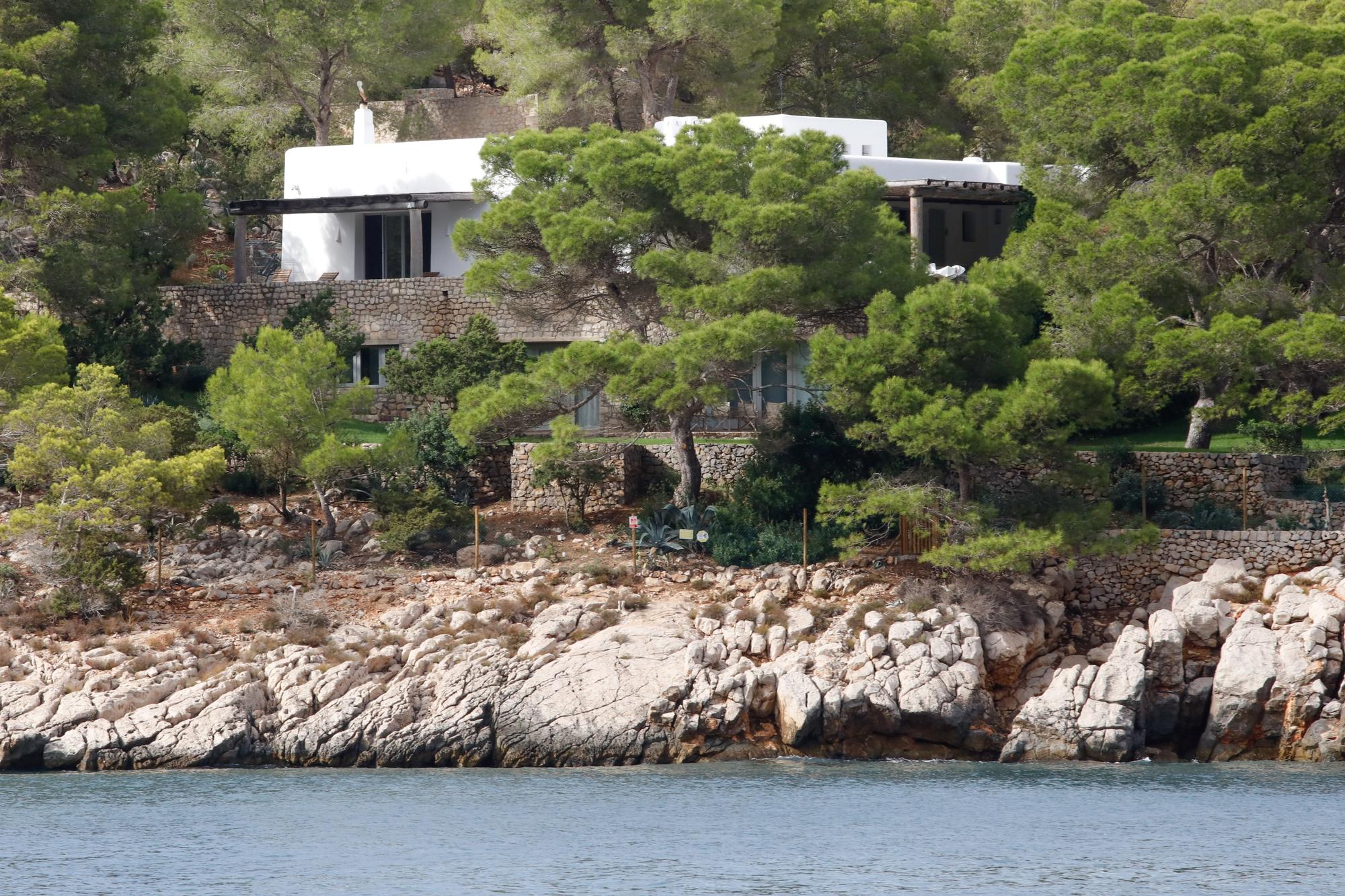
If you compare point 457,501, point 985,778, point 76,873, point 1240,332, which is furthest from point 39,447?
point 1240,332

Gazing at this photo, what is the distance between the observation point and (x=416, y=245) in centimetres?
5122

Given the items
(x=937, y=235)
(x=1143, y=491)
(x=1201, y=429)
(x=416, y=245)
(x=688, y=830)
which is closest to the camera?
(x=688, y=830)

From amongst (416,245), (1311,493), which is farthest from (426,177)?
(1311,493)

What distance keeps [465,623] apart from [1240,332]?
52.7ft

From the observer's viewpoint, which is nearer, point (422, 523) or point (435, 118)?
point (422, 523)

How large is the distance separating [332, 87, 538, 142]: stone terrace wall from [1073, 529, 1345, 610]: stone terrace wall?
31796 millimetres

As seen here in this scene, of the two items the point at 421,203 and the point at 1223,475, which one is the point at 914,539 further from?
the point at 421,203

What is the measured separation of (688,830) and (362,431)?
20009 millimetres

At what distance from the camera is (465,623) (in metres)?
37.9

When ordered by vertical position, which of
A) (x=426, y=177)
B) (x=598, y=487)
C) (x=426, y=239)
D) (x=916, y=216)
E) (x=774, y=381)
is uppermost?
(x=426, y=177)

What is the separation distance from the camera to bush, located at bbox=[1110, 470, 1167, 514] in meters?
40.2

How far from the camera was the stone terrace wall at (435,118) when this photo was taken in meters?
65.8

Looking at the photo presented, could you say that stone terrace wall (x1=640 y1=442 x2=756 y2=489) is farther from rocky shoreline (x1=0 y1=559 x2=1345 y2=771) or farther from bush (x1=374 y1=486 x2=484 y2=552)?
rocky shoreline (x1=0 y1=559 x2=1345 y2=771)

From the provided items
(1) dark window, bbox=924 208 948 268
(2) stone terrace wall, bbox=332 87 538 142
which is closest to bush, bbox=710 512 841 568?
(1) dark window, bbox=924 208 948 268
